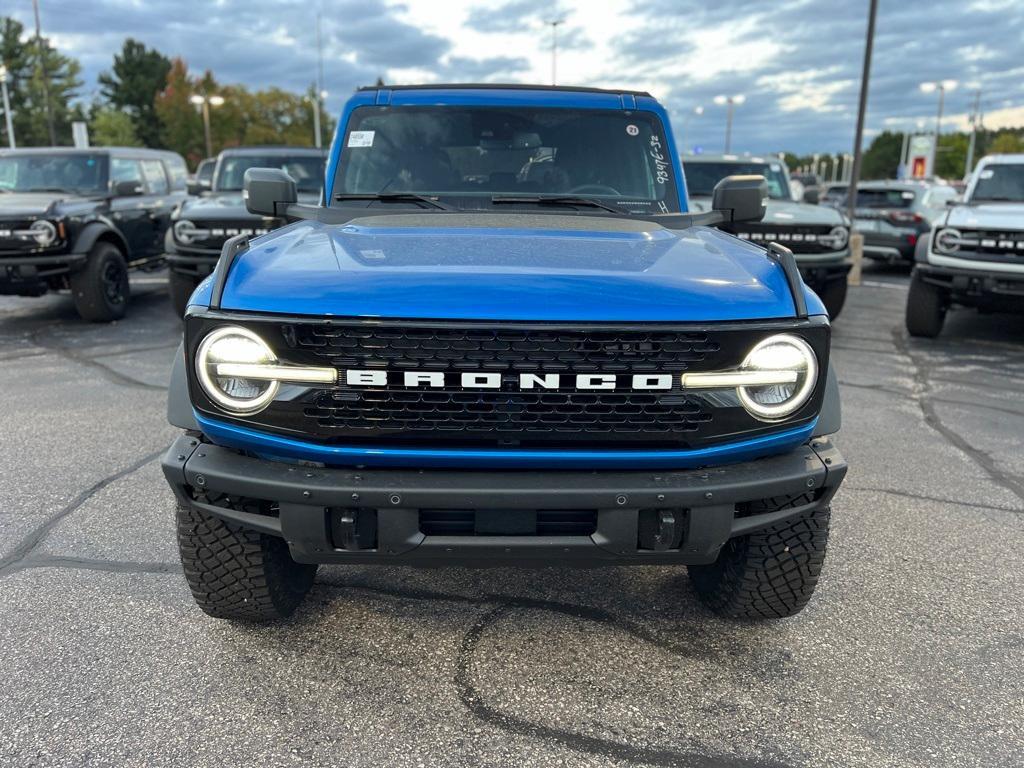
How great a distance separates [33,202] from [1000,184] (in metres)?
10.4

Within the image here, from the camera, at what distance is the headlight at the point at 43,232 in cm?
812

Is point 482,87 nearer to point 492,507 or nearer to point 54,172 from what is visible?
point 492,507

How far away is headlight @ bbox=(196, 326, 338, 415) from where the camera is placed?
2238 millimetres

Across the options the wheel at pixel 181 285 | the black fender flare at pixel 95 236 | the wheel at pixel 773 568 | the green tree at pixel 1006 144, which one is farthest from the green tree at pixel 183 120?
the green tree at pixel 1006 144

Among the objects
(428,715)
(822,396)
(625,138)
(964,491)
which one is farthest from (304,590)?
(964,491)

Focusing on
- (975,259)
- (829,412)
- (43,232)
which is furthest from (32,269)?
(975,259)

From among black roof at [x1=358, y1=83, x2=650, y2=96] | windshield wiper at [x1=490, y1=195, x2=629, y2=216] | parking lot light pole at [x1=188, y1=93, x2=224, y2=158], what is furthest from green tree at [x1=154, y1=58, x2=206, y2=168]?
windshield wiper at [x1=490, y1=195, x2=629, y2=216]

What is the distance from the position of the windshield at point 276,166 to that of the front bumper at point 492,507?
7924mm

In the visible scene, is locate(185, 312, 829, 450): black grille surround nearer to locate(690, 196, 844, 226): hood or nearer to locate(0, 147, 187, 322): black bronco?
locate(690, 196, 844, 226): hood

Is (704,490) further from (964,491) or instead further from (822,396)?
(964,491)

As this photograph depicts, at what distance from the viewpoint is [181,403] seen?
245 centimetres

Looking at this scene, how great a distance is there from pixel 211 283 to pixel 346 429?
24.9 inches

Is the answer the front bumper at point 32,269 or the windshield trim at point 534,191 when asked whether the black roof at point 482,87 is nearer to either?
the windshield trim at point 534,191

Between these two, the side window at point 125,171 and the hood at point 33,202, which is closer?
the hood at point 33,202
